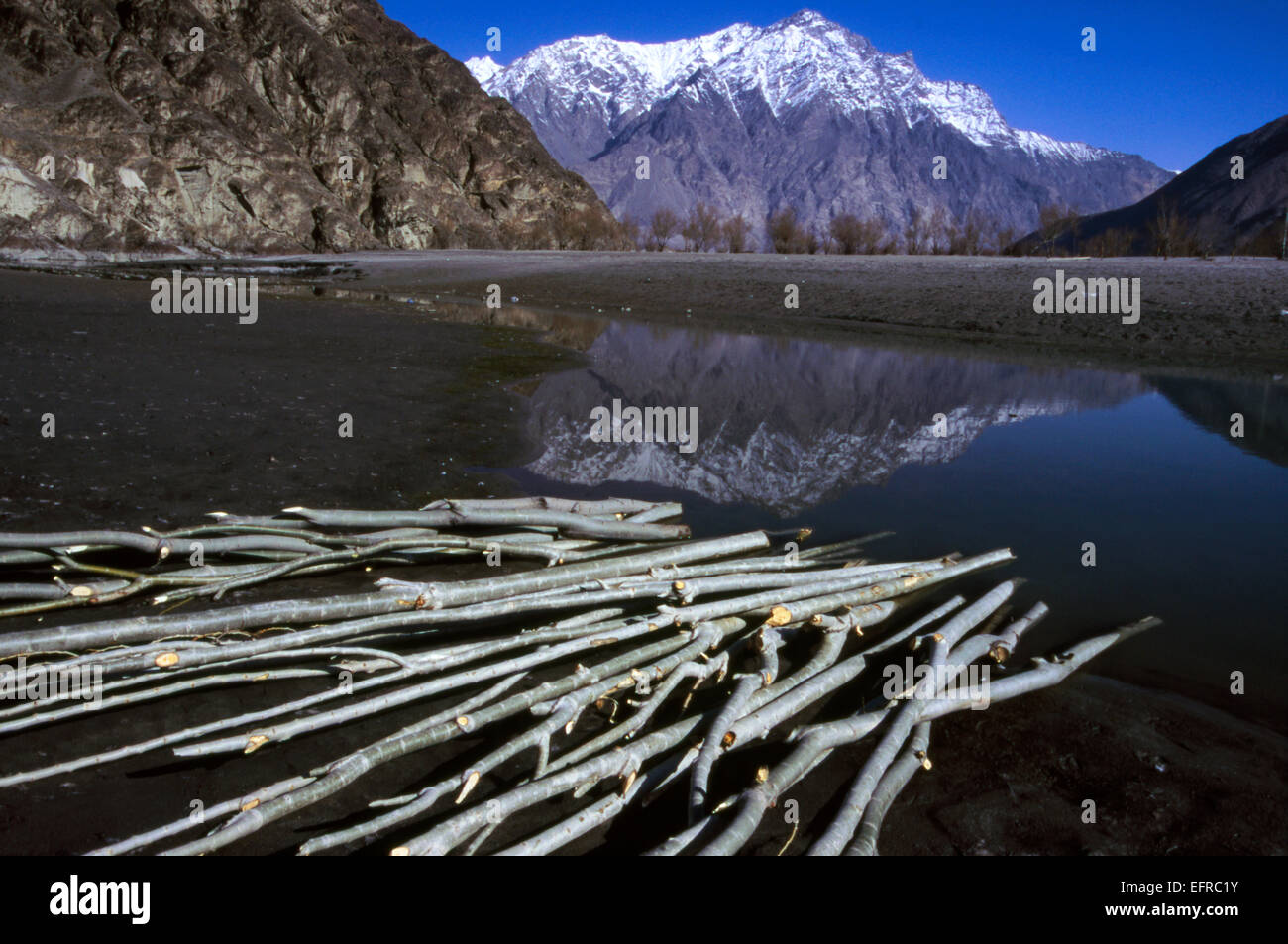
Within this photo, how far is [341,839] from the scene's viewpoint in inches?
90.4

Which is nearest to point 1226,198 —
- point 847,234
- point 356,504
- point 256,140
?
point 847,234

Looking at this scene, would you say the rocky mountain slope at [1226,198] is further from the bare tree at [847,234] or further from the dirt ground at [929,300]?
the dirt ground at [929,300]

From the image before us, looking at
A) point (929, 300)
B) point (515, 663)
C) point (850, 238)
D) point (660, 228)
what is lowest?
point (515, 663)

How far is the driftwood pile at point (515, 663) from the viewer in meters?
2.59

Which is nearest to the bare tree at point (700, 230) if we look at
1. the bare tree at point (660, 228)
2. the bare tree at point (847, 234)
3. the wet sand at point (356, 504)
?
the bare tree at point (660, 228)

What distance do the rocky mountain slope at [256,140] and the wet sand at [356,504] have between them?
35.3 metres

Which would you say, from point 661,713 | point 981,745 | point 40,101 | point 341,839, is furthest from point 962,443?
point 40,101

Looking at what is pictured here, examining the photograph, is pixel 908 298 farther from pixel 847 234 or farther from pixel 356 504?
pixel 847 234

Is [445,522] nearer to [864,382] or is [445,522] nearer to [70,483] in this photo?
[70,483]

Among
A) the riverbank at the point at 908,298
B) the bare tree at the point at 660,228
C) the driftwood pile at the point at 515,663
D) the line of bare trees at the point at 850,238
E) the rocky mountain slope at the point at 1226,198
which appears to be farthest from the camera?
the rocky mountain slope at the point at 1226,198

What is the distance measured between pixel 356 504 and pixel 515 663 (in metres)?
3.30

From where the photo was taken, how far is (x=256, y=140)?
5975 cm

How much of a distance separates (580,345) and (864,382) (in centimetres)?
594
